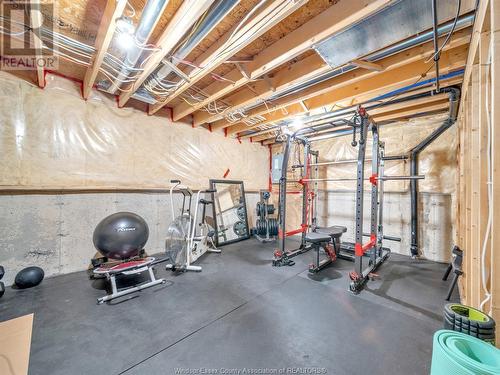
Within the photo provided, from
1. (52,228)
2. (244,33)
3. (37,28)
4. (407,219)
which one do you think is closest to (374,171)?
(407,219)

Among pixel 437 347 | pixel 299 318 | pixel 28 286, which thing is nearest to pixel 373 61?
pixel 437 347

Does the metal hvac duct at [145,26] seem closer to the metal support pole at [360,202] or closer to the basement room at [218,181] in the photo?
the basement room at [218,181]

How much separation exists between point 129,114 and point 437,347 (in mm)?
4641

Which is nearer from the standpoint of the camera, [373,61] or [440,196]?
[373,61]

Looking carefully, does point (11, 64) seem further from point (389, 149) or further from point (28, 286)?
point (389, 149)

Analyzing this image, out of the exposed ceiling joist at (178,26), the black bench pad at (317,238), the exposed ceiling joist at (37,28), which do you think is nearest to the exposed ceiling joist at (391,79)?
the black bench pad at (317,238)

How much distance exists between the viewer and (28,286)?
2.64 m

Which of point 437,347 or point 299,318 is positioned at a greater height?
point 437,347

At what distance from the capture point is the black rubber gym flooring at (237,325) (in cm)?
152

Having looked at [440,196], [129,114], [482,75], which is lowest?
[440,196]

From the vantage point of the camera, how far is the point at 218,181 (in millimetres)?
5000

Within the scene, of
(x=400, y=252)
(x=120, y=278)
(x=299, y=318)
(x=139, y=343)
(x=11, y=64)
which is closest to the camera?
(x=139, y=343)

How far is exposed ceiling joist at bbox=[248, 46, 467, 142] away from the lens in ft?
7.35

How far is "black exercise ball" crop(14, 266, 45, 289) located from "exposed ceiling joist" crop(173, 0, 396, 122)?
3511mm
